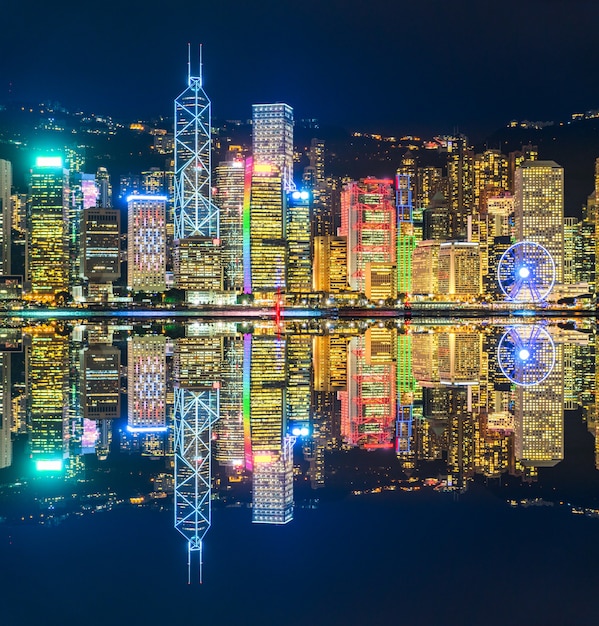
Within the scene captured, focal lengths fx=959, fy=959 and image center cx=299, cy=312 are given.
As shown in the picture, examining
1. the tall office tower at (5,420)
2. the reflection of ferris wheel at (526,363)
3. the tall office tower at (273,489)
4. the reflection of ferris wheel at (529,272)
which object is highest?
the reflection of ferris wheel at (529,272)

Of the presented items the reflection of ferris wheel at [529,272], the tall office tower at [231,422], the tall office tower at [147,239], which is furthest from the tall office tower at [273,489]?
the tall office tower at [147,239]

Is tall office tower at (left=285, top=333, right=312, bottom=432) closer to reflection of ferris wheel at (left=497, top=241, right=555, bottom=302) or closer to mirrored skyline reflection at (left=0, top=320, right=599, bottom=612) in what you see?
mirrored skyline reflection at (left=0, top=320, right=599, bottom=612)

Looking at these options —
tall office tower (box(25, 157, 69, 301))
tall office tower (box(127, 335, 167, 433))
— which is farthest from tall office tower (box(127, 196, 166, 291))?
tall office tower (box(127, 335, 167, 433))

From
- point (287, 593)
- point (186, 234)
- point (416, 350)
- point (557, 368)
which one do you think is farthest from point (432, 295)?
point (287, 593)

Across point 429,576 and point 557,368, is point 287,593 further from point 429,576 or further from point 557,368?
point 557,368

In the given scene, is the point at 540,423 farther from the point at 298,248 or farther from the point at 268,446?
the point at 298,248

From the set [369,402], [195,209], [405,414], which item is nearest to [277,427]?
[405,414]

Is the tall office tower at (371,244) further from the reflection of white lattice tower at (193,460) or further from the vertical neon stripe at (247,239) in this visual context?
the reflection of white lattice tower at (193,460)
